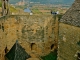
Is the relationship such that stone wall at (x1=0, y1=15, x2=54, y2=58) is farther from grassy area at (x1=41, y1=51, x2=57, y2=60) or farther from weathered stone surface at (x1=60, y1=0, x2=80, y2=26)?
weathered stone surface at (x1=60, y1=0, x2=80, y2=26)

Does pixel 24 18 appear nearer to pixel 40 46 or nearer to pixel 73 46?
pixel 40 46

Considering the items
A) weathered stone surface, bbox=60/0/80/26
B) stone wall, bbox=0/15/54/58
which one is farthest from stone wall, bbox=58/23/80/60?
stone wall, bbox=0/15/54/58

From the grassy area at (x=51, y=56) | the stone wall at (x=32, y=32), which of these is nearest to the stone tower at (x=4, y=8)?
the stone wall at (x=32, y=32)

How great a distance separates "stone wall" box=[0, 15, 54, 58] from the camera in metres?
30.2

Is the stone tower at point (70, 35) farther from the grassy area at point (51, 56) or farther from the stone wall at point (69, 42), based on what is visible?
the grassy area at point (51, 56)

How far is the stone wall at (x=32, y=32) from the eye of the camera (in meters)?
30.2

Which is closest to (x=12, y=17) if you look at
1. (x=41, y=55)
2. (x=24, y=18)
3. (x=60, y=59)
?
(x=24, y=18)

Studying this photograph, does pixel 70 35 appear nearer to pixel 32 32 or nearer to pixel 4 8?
pixel 32 32

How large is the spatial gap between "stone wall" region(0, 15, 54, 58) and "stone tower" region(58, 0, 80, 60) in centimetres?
509

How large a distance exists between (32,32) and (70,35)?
24.4 feet

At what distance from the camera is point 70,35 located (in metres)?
24.1

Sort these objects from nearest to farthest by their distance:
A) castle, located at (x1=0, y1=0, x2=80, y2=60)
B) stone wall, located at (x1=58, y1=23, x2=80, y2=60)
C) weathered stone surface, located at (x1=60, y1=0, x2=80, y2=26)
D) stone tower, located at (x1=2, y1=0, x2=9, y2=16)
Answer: stone wall, located at (x1=58, y1=23, x2=80, y2=60) → weathered stone surface, located at (x1=60, y1=0, x2=80, y2=26) → castle, located at (x1=0, y1=0, x2=80, y2=60) → stone tower, located at (x1=2, y1=0, x2=9, y2=16)

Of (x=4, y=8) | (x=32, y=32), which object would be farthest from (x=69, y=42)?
(x=4, y=8)

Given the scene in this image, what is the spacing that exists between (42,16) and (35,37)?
8.80 ft
